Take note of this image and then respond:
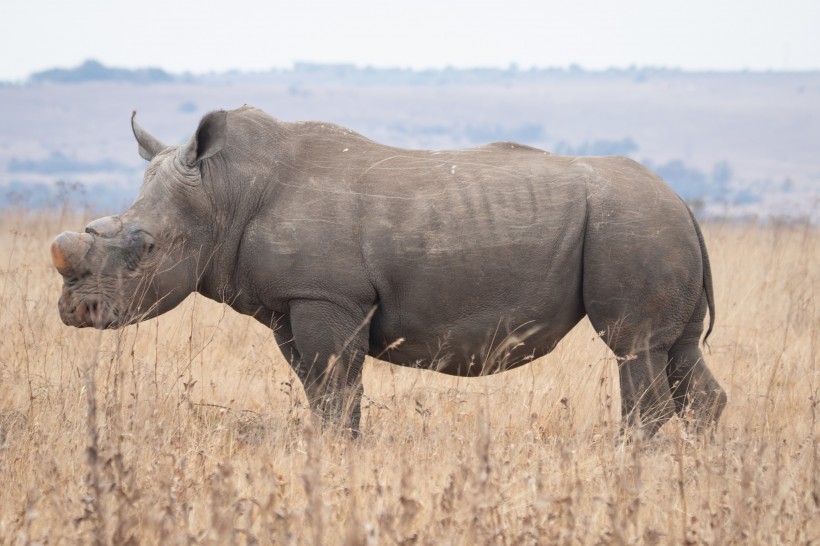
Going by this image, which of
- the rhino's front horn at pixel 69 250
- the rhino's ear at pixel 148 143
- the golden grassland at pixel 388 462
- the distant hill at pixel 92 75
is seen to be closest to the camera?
the golden grassland at pixel 388 462

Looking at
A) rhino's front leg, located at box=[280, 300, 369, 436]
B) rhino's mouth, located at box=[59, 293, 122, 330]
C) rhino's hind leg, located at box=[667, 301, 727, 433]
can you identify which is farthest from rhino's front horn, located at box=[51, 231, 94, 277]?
rhino's hind leg, located at box=[667, 301, 727, 433]

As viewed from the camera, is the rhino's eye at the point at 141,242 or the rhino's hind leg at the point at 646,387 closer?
the rhino's eye at the point at 141,242

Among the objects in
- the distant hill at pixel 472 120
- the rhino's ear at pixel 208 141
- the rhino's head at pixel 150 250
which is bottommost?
the distant hill at pixel 472 120

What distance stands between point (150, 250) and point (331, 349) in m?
1.05

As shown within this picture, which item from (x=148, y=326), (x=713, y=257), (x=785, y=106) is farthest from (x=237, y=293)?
(x=785, y=106)

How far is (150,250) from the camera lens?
6.15 metres

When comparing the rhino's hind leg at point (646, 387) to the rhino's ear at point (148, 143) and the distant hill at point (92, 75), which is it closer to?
the rhino's ear at point (148, 143)

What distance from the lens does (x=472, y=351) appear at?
20.6ft

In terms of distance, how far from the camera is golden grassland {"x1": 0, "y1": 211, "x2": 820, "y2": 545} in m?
4.12

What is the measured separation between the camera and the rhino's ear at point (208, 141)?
615cm

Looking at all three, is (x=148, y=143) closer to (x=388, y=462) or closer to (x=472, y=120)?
(x=388, y=462)

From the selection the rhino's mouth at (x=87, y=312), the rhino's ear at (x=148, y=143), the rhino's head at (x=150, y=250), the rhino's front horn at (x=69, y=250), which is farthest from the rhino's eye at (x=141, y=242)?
the rhino's ear at (x=148, y=143)

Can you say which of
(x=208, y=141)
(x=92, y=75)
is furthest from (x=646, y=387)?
(x=92, y=75)

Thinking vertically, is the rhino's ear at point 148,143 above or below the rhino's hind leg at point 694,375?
above
